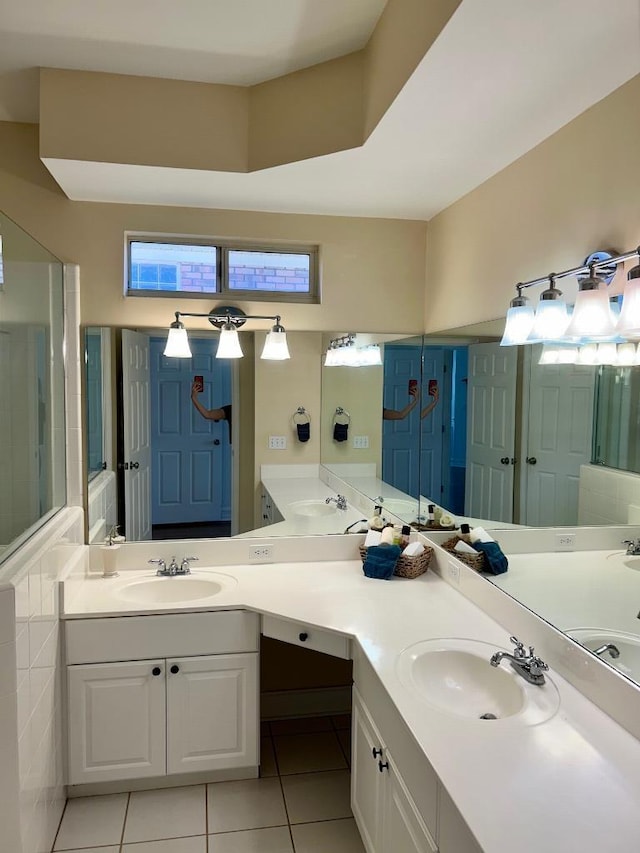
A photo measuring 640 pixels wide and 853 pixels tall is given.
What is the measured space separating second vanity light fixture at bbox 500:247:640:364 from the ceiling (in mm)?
479

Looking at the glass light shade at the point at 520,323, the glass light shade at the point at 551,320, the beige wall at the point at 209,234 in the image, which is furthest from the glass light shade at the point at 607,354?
the beige wall at the point at 209,234

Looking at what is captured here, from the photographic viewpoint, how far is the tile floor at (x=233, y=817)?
213cm

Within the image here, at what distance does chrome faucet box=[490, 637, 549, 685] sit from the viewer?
1.68 m

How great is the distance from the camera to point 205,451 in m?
2.79

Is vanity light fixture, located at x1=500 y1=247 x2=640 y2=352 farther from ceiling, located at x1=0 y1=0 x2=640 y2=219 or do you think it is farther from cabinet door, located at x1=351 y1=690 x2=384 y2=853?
cabinet door, located at x1=351 y1=690 x2=384 y2=853

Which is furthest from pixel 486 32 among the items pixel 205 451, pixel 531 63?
pixel 205 451

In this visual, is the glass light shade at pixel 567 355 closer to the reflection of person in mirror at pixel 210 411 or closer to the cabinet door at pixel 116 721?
the reflection of person in mirror at pixel 210 411

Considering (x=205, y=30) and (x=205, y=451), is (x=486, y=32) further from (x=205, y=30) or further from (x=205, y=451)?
(x=205, y=451)

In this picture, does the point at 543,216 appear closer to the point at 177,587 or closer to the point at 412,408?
the point at 412,408

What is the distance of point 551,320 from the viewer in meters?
1.72

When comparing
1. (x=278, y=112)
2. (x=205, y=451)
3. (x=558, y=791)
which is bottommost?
(x=558, y=791)

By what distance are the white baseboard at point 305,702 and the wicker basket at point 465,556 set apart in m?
1.04

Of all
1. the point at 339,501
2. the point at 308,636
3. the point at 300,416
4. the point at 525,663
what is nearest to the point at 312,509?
the point at 339,501

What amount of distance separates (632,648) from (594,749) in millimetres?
279
